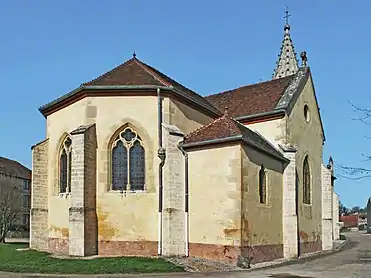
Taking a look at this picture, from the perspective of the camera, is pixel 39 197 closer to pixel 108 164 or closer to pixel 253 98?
pixel 108 164

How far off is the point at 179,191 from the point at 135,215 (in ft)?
7.75

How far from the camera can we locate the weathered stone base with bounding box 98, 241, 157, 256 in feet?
75.6

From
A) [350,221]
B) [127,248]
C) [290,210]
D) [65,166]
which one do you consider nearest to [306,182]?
[290,210]

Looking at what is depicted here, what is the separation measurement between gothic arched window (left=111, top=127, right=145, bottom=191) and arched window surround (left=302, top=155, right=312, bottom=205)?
37.8 ft

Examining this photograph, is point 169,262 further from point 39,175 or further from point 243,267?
point 39,175

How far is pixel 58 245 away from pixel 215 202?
337 inches

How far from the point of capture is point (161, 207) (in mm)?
23125

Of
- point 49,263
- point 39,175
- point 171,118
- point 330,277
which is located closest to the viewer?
point 330,277

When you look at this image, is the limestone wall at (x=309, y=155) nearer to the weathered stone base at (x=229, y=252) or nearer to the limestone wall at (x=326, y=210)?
the limestone wall at (x=326, y=210)

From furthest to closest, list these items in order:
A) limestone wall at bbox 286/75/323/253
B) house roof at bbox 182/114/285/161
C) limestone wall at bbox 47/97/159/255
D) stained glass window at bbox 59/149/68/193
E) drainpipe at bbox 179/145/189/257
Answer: limestone wall at bbox 286/75/323/253, stained glass window at bbox 59/149/68/193, limestone wall at bbox 47/97/159/255, drainpipe at bbox 179/145/189/257, house roof at bbox 182/114/285/161

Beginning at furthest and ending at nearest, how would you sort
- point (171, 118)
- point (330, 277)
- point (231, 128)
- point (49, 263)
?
point (171, 118)
point (231, 128)
point (49, 263)
point (330, 277)

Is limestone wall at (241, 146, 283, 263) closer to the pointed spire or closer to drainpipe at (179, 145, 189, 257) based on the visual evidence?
drainpipe at (179, 145, 189, 257)

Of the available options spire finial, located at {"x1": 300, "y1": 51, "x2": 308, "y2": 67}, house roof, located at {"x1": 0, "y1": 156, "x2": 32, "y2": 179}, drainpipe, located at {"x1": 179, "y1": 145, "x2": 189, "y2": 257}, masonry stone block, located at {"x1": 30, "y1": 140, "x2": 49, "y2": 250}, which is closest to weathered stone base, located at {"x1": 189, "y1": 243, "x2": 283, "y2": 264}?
drainpipe, located at {"x1": 179, "y1": 145, "x2": 189, "y2": 257}

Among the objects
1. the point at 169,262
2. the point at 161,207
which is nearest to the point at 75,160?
the point at 161,207
